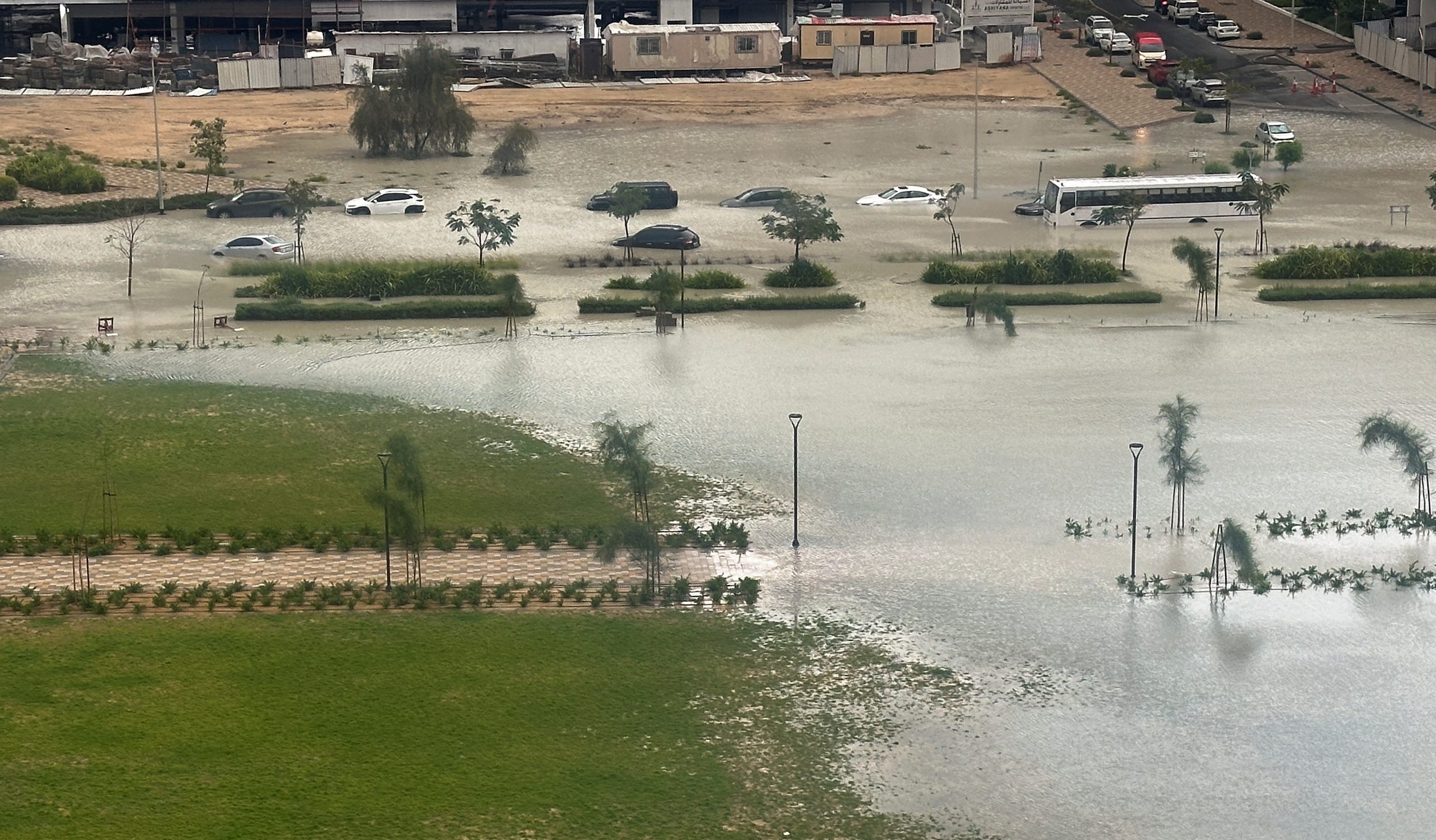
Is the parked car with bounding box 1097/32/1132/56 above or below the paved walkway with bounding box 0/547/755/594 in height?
above

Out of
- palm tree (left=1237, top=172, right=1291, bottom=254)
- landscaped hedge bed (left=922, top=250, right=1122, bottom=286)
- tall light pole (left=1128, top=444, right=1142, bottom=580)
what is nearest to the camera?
tall light pole (left=1128, top=444, right=1142, bottom=580)

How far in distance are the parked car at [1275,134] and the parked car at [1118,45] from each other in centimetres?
1579

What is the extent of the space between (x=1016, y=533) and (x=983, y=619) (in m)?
3.68

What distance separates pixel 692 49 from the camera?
8362 centimetres

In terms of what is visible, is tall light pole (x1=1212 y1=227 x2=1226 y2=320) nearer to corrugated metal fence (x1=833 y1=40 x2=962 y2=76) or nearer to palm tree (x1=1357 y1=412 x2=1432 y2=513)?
palm tree (x1=1357 y1=412 x2=1432 y2=513)

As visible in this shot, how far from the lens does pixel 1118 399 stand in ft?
129

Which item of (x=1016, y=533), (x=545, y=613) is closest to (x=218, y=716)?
(x=545, y=613)

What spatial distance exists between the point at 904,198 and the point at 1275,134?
15.9 m

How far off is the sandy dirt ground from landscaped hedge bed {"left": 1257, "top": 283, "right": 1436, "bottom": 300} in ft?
96.5

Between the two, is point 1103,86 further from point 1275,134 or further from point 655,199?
point 655,199

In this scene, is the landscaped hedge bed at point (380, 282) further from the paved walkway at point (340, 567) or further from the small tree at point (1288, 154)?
the small tree at point (1288, 154)

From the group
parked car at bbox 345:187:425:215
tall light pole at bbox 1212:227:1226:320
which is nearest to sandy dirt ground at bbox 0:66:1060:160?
parked car at bbox 345:187:425:215

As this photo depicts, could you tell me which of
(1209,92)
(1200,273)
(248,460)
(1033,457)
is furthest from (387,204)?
(1209,92)

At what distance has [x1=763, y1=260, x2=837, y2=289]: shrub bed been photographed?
49250mm
